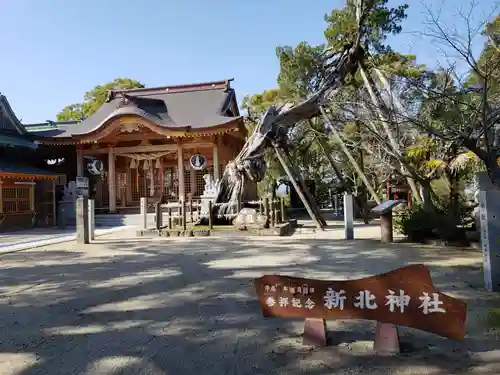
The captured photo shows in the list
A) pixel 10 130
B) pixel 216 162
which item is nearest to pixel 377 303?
pixel 216 162

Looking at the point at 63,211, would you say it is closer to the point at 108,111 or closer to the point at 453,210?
the point at 108,111

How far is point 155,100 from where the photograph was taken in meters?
21.2

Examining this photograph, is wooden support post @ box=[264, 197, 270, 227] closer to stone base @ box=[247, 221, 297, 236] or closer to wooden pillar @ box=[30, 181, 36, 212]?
stone base @ box=[247, 221, 297, 236]

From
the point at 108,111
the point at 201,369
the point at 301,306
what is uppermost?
the point at 108,111

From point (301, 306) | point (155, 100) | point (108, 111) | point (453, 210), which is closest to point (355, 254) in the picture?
point (453, 210)

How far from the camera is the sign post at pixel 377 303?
2873mm

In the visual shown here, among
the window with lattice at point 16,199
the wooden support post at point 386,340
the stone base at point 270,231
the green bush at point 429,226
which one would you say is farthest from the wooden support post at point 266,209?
the window with lattice at point 16,199

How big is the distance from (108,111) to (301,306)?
812 inches

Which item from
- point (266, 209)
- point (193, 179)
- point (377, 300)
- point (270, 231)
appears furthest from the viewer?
point (193, 179)

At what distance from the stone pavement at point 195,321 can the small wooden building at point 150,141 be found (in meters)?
10.5

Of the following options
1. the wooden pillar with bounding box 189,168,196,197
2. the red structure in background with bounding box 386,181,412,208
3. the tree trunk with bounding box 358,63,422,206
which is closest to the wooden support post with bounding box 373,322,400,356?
the tree trunk with bounding box 358,63,422,206

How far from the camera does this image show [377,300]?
307 centimetres

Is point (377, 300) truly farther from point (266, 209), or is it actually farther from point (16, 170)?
point (16, 170)

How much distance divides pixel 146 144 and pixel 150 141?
1.05ft
